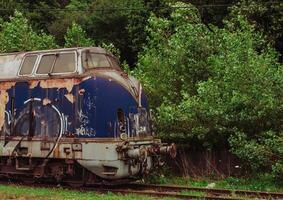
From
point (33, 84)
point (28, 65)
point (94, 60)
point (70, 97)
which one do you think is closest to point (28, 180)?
point (33, 84)

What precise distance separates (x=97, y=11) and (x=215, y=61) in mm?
25478

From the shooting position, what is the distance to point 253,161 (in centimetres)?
1548

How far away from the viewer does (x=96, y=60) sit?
1535 centimetres

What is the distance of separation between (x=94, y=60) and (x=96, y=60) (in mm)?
68

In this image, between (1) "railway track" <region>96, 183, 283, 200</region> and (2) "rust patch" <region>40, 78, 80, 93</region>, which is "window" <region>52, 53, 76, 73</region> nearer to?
(2) "rust patch" <region>40, 78, 80, 93</region>

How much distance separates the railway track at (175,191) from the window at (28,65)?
10.1ft

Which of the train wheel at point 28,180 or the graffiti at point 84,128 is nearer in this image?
the graffiti at point 84,128

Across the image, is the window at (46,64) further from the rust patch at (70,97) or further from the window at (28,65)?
the rust patch at (70,97)

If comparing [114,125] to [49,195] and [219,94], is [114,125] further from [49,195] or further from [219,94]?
[219,94]

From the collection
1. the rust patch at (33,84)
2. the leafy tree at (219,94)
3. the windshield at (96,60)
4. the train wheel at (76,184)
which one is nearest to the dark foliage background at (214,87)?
the leafy tree at (219,94)

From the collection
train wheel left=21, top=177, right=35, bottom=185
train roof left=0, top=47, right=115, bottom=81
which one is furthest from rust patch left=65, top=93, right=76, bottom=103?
train wheel left=21, top=177, right=35, bottom=185

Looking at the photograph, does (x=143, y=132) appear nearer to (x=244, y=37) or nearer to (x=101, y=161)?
(x=101, y=161)

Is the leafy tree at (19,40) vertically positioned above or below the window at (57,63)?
above

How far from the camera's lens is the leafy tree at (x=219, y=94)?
51.6 feet
